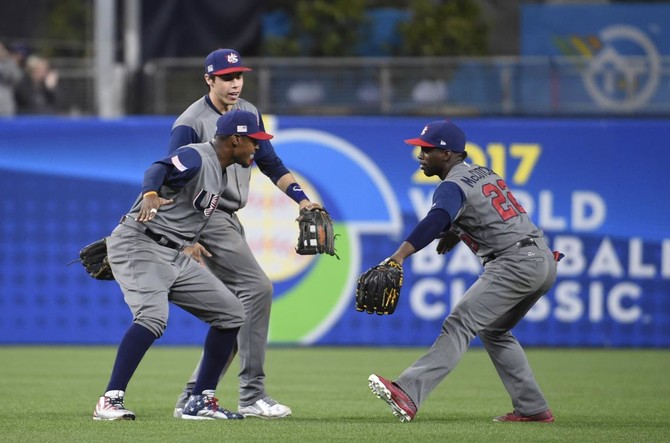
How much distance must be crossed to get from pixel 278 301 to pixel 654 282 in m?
3.99

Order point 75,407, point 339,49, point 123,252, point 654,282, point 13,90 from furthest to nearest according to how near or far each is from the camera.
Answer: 1. point 339,49
2. point 13,90
3. point 654,282
4. point 75,407
5. point 123,252

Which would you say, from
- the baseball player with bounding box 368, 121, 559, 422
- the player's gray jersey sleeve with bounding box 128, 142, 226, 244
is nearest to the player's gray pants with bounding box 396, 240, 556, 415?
the baseball player with bounding box 368, 121, 559, 422

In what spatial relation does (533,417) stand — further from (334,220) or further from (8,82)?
(8,82)

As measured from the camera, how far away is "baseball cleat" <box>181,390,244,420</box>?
765 cm

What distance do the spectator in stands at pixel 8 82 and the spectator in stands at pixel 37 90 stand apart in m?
0.10

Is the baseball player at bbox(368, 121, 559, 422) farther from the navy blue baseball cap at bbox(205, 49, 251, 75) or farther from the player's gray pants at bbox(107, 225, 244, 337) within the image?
the navy blue baseball cap at bbox(205, 49, 251, 75)

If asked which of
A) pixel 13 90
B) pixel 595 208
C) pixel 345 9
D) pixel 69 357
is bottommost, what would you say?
pixel 69 357

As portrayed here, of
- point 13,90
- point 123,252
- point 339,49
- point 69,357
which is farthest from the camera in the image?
point 339,49

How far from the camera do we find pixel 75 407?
8367 millimetres

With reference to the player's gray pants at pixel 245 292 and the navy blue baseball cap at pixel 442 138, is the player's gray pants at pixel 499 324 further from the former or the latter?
the player's gray pants at pixel 245 292

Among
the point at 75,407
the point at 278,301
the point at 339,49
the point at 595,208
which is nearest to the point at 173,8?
the point at 339,49

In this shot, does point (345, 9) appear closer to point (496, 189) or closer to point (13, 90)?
point (13, 90)

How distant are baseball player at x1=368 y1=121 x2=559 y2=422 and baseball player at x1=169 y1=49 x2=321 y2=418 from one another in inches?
38.0

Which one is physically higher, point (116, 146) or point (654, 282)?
point (116, 146)
